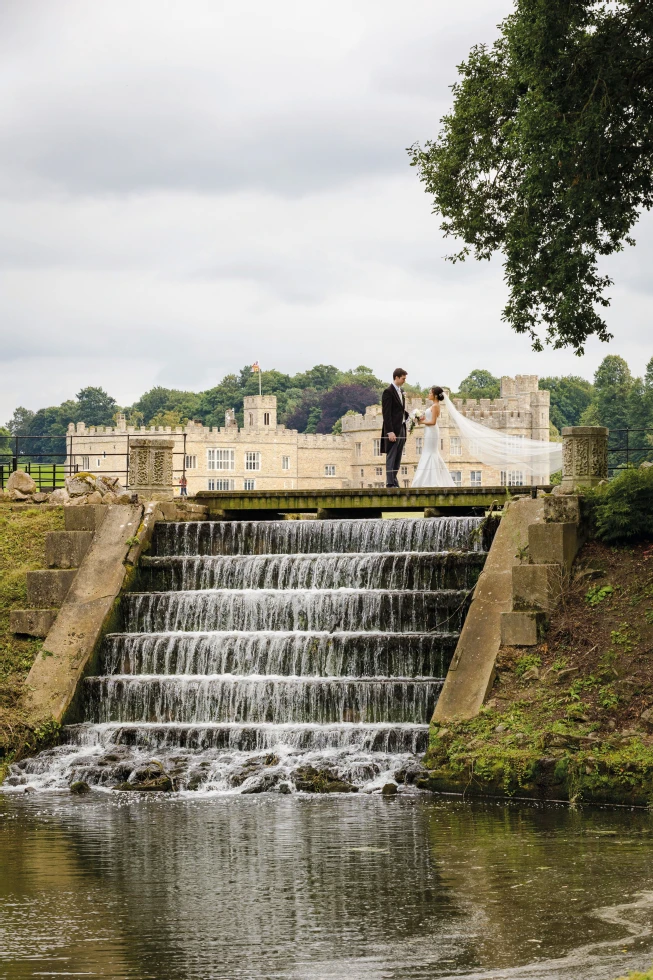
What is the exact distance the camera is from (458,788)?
50.2ft

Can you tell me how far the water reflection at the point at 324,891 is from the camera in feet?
27.1

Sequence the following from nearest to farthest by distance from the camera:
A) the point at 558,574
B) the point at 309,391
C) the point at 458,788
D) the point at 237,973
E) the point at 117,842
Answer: the point at 237,973, the point at 117,842, the point at 458,788, the point at 558,574, the point at 309,391

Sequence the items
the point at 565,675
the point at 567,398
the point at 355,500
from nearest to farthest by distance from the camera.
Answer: the point at 565,675, the point at 355,500, the point at 567,398

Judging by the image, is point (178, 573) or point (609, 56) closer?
point (609, 56)

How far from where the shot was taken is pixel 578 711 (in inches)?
621

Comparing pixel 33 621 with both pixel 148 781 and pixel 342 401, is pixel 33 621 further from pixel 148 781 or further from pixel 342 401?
pixel 342 401

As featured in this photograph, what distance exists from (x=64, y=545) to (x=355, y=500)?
4731 millimetres

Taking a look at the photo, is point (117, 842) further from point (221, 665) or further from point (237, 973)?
point (221, 665)

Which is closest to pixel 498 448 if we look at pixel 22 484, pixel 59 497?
pixel 59 497

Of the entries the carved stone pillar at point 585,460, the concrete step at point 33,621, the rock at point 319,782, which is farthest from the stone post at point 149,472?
the rock at point 319,782

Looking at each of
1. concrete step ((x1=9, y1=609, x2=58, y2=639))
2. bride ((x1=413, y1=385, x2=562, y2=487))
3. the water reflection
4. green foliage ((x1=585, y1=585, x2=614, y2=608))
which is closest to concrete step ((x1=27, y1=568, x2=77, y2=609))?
concrete step ((x1=9, y1=609, x2=58, y2=639))

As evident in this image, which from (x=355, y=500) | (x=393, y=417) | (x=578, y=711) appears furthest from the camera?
(x=393, y=417)

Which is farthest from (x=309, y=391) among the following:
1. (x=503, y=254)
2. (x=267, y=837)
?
(x=267, y=837)

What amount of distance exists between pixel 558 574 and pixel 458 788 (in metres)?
3.52
